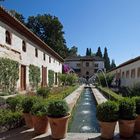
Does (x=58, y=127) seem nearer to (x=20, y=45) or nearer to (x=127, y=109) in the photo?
(x=127, y=109)

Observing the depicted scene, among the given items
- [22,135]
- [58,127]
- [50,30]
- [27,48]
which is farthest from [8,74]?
[50,30]

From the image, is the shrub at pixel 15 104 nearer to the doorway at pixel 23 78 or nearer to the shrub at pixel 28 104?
the shrub at pixel 28 104

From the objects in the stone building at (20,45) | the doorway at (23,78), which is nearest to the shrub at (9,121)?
the stone building at (20,45)

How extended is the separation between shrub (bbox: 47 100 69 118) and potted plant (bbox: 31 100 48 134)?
0.95 feet

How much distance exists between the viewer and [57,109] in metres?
6.86

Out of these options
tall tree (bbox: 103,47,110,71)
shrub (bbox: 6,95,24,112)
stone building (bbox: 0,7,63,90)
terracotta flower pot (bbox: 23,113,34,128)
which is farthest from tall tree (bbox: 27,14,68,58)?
terracotta flower pot (bbox: 23,113,34,128)

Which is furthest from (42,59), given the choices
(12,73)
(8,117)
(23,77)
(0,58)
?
(8,117)

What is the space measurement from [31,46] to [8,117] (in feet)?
48.2

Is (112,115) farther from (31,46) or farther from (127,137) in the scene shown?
(31,46)

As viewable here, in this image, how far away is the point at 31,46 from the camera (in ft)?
72.7

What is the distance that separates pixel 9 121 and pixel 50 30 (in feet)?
169

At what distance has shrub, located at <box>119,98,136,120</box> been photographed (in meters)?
6.86

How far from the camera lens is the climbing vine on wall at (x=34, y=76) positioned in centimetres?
2178

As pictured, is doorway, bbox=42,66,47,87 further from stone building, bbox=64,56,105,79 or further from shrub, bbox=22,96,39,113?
stone building, bbox=64,56,105,79
